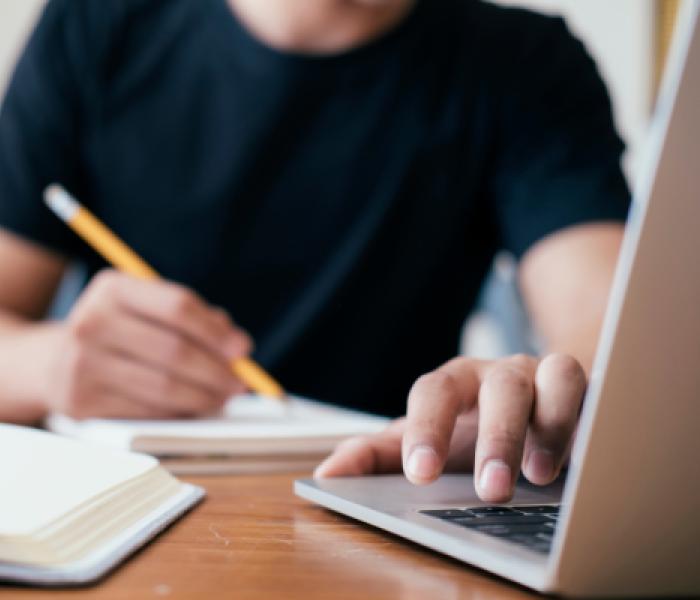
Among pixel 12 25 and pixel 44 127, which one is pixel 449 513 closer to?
pixel 44 127

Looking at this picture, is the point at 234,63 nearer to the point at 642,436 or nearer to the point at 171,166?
the point at 171,166

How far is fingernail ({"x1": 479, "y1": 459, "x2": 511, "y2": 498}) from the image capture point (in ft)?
1.10

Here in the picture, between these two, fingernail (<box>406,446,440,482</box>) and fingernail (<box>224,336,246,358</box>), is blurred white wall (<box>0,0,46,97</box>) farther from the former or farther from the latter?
fingernail (<box>406,446,440,482</box>)

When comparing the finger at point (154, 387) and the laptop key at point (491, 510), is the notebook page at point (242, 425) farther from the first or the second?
the laptop key at point (491, 510)

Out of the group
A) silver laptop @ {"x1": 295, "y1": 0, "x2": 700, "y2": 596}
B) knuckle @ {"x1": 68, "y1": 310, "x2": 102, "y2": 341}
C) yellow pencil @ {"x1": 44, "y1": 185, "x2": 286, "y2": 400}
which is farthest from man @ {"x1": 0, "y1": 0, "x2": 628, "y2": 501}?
silver laptop @ {"x1": 295, "y1": 0, "x2": 700, "y2": 596}

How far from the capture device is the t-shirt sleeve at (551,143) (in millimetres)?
892

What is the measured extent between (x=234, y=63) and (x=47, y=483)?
2.42ft

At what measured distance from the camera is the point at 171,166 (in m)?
0.97

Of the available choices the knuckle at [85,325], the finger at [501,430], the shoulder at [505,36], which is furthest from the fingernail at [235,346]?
the shoulder at [505,36]

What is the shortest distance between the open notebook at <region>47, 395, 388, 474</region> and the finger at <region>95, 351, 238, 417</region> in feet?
0.10

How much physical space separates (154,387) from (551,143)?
1.71 ft

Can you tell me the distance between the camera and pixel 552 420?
1.21 ft

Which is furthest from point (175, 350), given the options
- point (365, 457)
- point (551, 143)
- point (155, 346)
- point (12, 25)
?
point (12, 25)

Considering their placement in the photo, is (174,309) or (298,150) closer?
(174,309)
